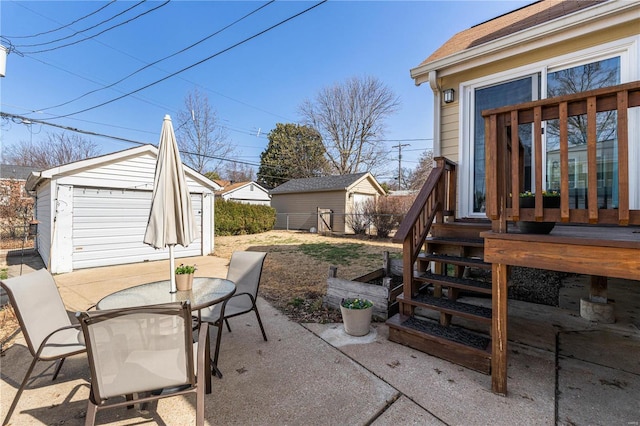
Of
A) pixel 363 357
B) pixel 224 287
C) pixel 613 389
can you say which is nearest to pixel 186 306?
pixel 224 287

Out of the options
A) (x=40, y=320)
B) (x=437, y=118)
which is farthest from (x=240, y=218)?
(x=40, y=320)

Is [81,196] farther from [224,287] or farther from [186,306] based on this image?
[186,306]

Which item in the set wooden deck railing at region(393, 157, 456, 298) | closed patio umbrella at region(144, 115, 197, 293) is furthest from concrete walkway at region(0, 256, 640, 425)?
closed patio umbrella at region(144, 115, 197, 293)

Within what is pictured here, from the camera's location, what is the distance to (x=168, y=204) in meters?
2.69

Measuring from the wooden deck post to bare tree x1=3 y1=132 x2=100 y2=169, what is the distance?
25.1 meters

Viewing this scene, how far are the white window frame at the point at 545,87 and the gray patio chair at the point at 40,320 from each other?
483cm

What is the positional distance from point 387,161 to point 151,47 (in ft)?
61.1

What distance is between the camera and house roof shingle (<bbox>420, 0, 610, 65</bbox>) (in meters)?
3.80

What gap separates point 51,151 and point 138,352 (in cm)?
2664

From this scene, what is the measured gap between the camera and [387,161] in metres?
24.0

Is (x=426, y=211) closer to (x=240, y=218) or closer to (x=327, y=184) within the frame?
(x=240, y=218)

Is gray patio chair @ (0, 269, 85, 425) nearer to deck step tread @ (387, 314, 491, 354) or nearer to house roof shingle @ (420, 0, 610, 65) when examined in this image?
deck step tread @ (387, 314, 491, 354)

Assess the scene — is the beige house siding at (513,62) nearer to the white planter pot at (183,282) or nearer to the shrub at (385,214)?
the white planter pot at (183,282)

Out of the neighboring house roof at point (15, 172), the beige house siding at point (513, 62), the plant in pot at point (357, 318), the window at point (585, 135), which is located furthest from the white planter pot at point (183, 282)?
the neighboring house roof at point (15, 172)
